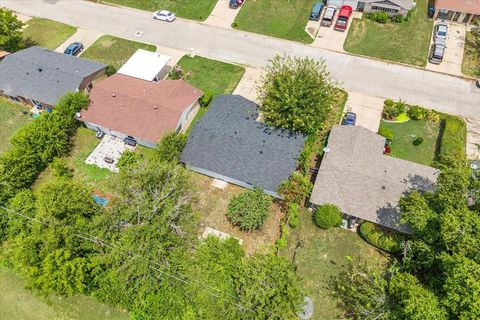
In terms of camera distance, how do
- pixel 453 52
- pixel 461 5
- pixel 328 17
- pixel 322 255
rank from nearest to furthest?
pixel 322 255, pixel 453 52, pixel 461 5, pixel 328 17

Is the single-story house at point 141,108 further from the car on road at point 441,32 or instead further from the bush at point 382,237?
the car on road at point 441,32

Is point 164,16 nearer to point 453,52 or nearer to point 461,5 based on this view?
point 453,52

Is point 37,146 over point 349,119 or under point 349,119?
over

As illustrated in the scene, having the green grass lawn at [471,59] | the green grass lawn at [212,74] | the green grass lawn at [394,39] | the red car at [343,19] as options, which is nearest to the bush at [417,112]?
the green grass lawn at [394,39]

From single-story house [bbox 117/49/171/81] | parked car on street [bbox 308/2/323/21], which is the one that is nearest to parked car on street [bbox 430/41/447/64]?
parked car on street [bbox 308/2/323/21]

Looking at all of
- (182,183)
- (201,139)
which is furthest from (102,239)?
(201,139)

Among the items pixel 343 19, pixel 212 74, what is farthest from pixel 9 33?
pixel 343 19

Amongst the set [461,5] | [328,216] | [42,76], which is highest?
[461,5]
